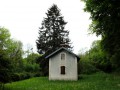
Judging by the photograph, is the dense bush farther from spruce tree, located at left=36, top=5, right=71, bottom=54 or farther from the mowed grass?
the mowed grass

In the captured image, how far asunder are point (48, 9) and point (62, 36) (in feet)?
25.3

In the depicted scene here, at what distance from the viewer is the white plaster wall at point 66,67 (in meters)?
38.7

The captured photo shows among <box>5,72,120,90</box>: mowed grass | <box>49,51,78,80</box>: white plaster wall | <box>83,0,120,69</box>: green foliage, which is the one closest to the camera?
<box>5,72,120,90</box>: mowed grass

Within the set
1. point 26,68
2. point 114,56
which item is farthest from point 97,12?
point 26,68

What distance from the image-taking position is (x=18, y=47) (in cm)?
7388

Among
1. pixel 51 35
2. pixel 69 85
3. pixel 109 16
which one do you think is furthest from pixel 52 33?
pixel 109 16

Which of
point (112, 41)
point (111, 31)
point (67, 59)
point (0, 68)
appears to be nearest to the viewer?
point (0, 68)

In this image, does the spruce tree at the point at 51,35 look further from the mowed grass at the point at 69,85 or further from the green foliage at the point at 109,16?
the green foliage at the point at 109,16

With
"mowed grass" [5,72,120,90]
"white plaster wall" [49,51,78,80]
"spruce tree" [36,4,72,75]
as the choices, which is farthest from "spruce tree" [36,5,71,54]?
"mowed grass" [5,72,120,90]

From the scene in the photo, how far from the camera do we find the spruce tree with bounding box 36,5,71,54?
2016 inches

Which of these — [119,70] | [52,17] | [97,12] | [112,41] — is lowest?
[119,70]

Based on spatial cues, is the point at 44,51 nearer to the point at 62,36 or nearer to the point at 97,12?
the point at 62,36

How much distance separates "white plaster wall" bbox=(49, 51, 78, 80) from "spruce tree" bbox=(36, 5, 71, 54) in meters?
10.9

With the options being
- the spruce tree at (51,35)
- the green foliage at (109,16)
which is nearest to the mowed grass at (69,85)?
the green foliage at (109,16)
